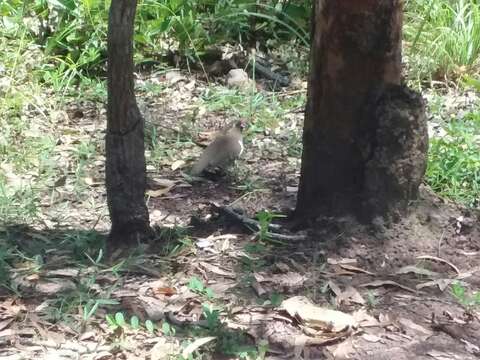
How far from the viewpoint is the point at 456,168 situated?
4.97 m

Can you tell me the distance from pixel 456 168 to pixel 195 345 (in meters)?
2.17

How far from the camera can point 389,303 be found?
388 cm

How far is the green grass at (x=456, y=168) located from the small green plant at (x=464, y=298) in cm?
90

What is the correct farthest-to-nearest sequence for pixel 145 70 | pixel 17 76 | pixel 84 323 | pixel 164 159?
pixel 145 70
pixel 17 76
pixel 164 159
pixel 84 323

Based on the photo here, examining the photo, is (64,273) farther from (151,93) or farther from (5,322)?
(151,93)

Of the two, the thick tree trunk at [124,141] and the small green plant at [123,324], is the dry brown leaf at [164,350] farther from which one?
the thick tree trunk at [124,141]

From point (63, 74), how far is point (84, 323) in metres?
3.36

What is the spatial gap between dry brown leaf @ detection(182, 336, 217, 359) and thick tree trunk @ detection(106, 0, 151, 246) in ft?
2.94

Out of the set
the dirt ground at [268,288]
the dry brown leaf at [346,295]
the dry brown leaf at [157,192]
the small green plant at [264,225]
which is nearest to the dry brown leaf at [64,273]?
the dirt ground at [268,288]

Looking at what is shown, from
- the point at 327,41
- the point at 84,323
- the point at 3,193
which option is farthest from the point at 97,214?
the point at 327,41

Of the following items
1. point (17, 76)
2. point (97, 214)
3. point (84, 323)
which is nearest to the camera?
point (84, 323)

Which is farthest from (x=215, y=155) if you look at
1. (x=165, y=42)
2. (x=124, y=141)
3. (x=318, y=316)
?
(x=165, y=42)

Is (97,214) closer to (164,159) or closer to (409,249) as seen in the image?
(164,159)

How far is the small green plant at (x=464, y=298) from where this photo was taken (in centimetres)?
388
